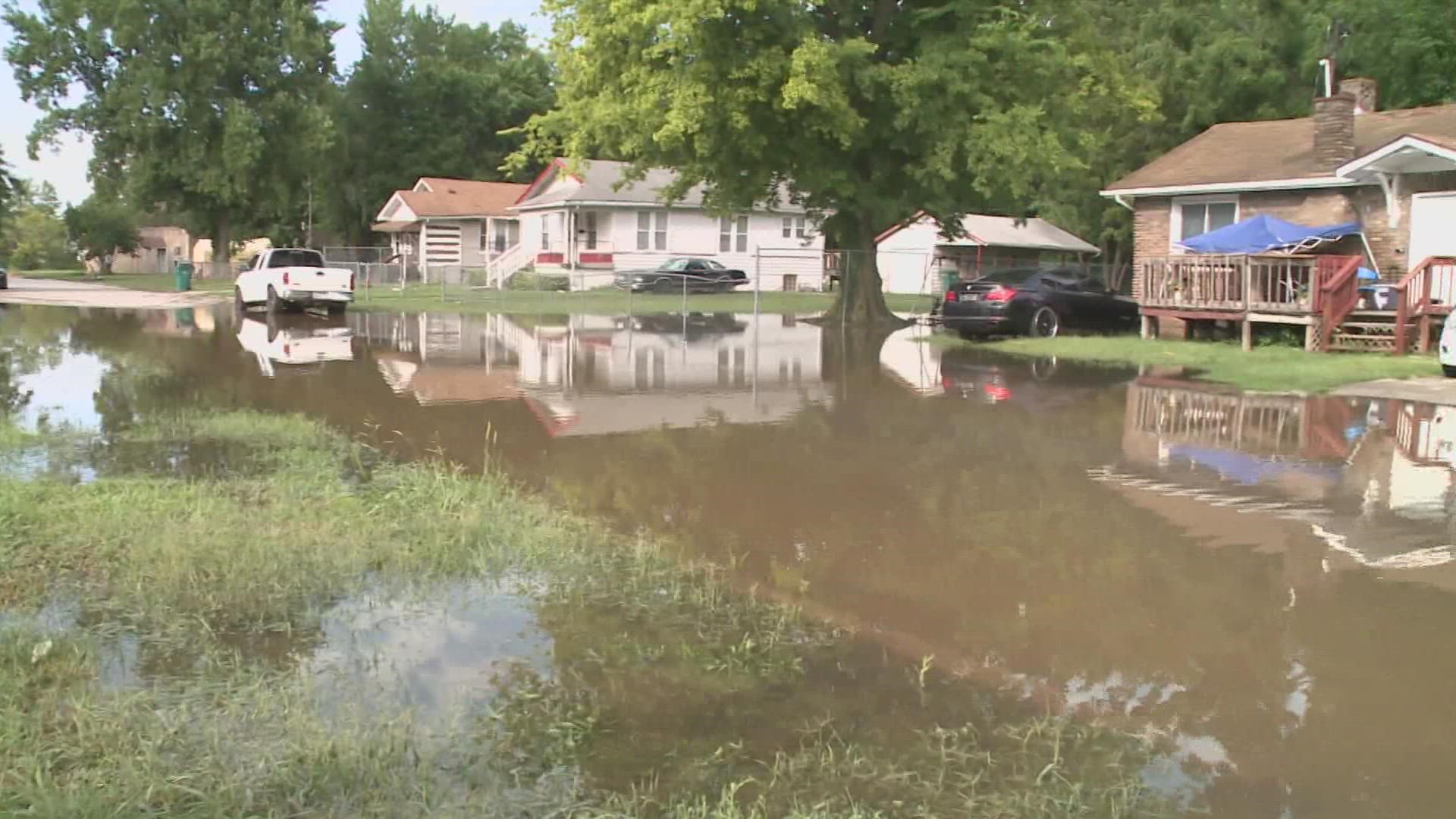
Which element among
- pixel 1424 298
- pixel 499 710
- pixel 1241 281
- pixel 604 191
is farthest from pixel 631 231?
pixel 499 710

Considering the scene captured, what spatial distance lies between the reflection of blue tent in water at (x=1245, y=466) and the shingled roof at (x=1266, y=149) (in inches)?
509

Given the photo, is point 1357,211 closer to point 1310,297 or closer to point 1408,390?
point 1310,297

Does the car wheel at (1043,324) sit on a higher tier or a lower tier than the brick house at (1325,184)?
lower

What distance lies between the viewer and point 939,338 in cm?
2573

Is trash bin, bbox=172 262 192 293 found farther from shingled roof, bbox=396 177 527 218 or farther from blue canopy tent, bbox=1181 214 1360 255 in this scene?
blue canopy tent, bbox=1181 214 1360 255

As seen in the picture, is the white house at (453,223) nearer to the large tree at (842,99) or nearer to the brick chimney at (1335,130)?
the large tree at (842,99)

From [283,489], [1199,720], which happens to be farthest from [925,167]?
[1199,720]

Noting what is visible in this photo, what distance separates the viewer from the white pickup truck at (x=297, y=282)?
1156 inches

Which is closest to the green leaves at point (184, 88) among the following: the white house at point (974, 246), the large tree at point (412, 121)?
the large tree at point (412, 121)

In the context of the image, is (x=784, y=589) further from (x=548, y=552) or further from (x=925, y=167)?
(x=925, y=167)

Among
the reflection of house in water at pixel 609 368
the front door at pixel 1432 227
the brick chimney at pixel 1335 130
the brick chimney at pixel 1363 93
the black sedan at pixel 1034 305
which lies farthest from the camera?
the brick chimney at pixel 1363 93

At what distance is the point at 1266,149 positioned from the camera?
25781 mm

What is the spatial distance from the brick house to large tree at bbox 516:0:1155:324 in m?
2.14

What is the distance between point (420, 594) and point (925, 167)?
22.7 metres
